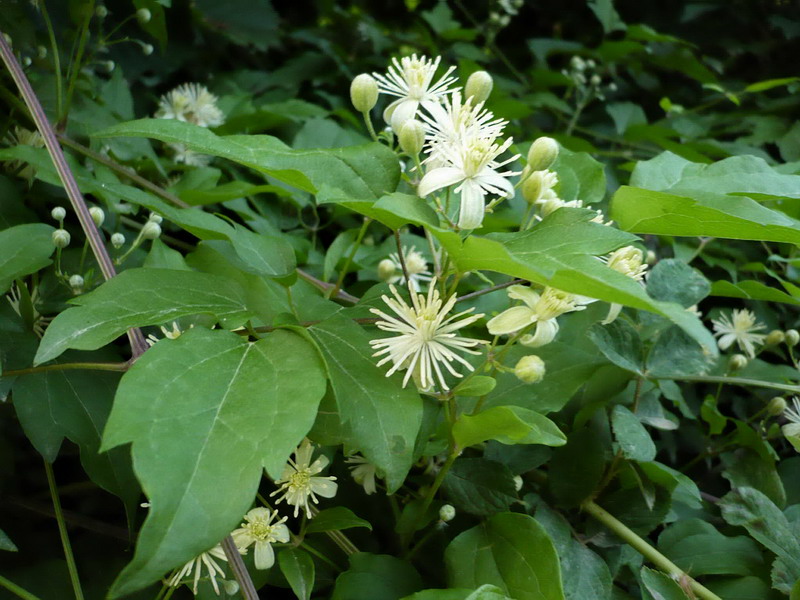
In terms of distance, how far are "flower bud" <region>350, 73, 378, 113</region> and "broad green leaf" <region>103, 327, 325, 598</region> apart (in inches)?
11.9

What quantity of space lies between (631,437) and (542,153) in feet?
0.96

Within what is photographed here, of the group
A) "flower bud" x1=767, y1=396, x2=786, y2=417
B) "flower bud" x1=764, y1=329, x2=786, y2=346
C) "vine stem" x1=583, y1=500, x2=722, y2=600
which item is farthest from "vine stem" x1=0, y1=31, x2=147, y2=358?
"flower bud" x1=764, y1=329, x2=786, y2=346

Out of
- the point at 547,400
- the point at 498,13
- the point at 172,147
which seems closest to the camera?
the point at 547,400

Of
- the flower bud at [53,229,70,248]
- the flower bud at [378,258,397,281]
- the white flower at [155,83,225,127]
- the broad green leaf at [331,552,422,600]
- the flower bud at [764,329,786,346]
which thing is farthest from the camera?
the white flower at [155,83,225,127]

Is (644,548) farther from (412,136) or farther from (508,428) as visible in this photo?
(412,136)

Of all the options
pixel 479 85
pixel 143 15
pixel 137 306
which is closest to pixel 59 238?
pixel 137 306

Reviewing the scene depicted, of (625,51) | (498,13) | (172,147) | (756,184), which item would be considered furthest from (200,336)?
(498,13)

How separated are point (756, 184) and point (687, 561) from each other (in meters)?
0.40

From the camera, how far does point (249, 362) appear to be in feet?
1.71

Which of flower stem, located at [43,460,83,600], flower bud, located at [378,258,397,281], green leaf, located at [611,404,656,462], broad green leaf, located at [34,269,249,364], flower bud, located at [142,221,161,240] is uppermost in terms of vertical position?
broad green leaf, located at [34,269,249,364]

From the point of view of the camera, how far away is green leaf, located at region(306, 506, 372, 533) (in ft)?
2.02

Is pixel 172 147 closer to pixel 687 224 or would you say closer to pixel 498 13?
pixel 687 224

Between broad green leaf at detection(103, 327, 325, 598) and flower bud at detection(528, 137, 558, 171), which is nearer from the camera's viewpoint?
broad green leaf at detection(103, 327, 325, 598)

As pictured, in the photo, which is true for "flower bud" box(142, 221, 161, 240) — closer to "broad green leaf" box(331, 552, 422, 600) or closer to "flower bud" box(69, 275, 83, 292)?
"flower bud" box(69, 275, 83, 292)
